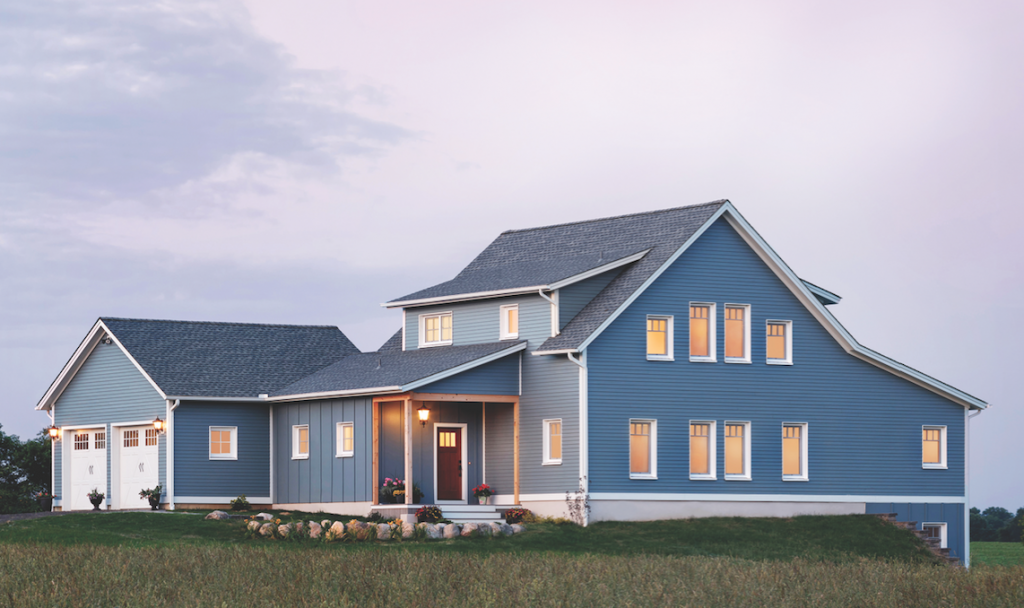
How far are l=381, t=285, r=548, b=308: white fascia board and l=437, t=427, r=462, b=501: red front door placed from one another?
147 inches

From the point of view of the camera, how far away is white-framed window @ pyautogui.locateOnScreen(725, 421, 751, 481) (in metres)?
37.1

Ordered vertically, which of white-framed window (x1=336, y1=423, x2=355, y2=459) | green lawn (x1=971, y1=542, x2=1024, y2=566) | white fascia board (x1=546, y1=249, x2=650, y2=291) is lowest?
green lawn (x1=971, y1=542, x2=1024, y2=566)

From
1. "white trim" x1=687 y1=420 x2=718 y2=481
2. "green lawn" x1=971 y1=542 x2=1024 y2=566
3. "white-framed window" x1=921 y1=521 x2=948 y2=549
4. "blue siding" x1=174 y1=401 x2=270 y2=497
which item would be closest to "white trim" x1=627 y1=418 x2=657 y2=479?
"white trim" x1=687 y1=420 x2=718 y2=481

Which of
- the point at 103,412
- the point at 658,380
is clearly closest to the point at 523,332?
the point at 658,380

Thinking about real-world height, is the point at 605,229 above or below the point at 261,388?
above

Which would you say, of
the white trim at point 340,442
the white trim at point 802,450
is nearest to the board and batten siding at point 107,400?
the white trim at point 340,442

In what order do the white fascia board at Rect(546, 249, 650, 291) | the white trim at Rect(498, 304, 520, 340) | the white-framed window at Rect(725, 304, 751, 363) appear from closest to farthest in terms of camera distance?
the white fascia board at Rect(546, 249, 650, 291) → the white-framed window at Rect(725, 304, 751, 363) → the white trim at Rect(498, 304, 520, 340)

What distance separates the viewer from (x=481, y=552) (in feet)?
92.5

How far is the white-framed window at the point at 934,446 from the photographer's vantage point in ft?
132

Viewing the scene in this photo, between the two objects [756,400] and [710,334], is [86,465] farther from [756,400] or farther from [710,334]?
[756,400]

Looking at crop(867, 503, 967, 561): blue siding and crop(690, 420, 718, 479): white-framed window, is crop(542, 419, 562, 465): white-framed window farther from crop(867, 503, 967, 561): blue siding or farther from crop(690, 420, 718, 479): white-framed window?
crop(867, 503, 967, 561): blue siding

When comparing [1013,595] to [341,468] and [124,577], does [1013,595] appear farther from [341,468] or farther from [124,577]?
[341,468]

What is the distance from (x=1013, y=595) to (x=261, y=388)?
26202mm

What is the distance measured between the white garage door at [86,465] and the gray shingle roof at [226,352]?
336 centimetres
